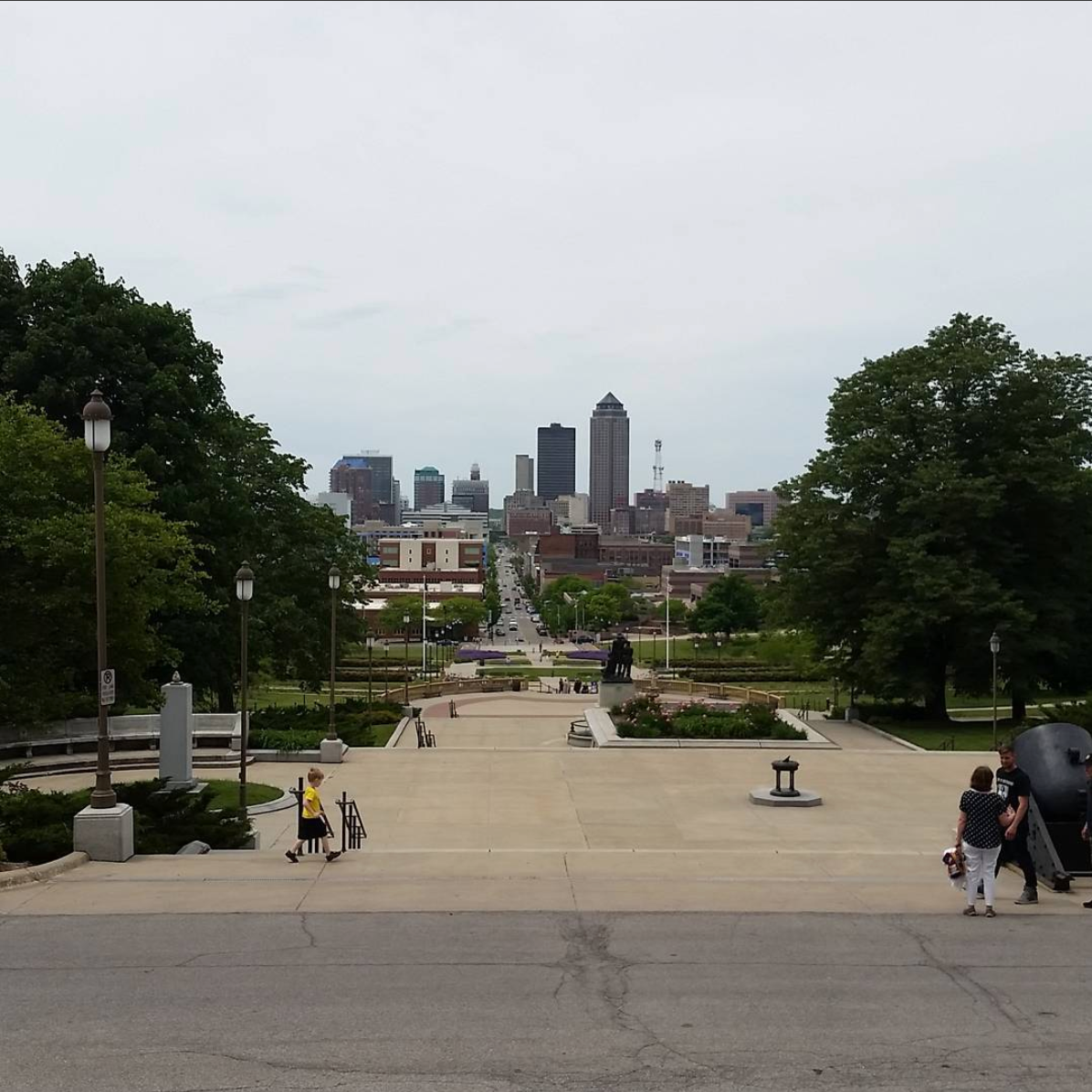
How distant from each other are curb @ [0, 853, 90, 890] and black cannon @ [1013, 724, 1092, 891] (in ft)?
37.2

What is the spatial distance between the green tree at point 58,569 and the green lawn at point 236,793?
4.34 m

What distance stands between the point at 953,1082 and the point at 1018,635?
3583cm

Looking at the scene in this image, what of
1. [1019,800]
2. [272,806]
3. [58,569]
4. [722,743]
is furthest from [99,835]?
[722,743]

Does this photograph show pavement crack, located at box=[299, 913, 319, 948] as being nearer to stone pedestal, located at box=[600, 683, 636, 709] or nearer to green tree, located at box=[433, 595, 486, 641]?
stone pedestal, located at box=[600, 683, 636, 709]

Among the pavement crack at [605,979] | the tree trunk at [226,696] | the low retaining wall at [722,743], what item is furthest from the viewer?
the tree trunk at [226,696]

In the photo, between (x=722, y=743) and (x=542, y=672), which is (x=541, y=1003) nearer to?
(x=722, y=743)

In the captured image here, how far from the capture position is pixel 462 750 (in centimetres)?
3062

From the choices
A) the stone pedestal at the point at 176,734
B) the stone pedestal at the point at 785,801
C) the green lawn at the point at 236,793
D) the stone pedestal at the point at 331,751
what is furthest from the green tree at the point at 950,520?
the stone pedestal at the point at 176,734

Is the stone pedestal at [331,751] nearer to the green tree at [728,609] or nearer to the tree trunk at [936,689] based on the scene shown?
the tree trunk at [936,689]

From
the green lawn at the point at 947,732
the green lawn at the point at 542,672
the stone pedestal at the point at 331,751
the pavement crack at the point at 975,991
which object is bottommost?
the green lawn at the point at 542,672

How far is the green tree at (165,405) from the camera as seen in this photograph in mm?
35562

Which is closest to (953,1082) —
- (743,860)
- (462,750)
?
(743,860)

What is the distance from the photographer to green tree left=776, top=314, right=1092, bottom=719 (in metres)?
40.5

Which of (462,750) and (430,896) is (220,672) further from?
(430,896)
